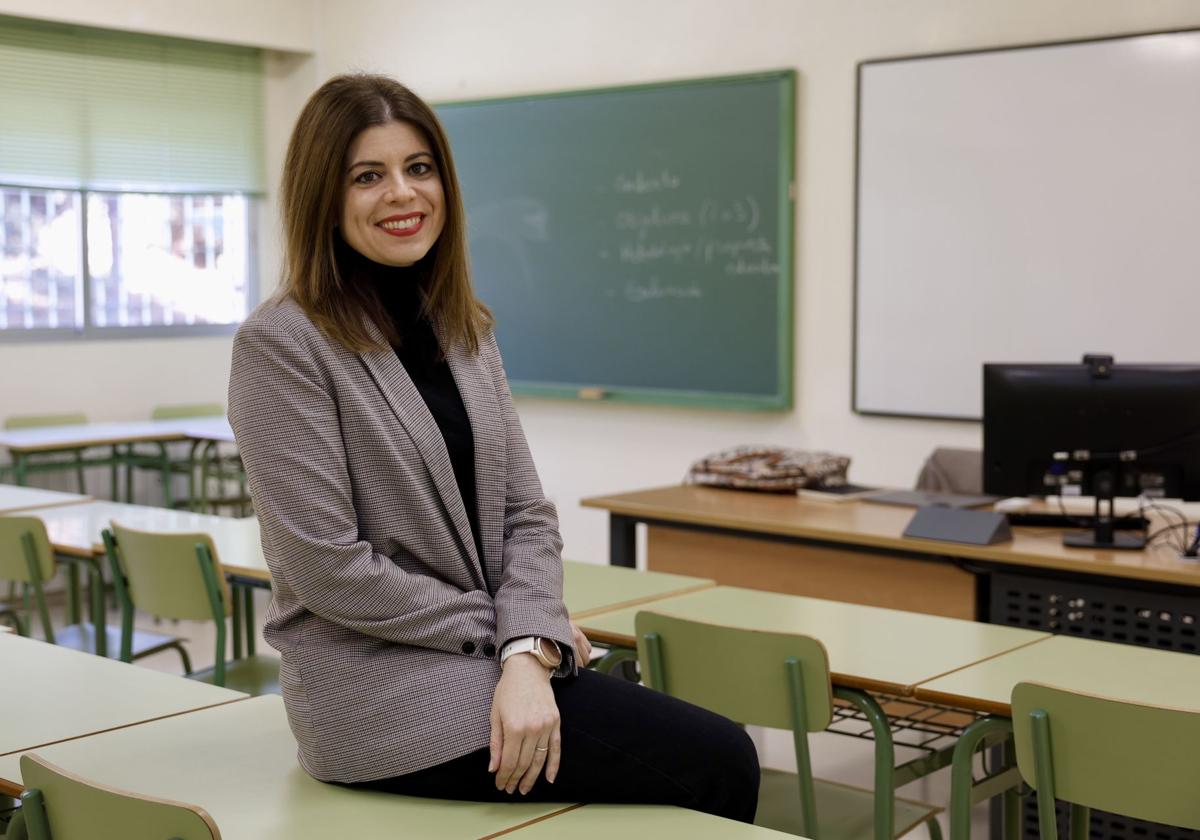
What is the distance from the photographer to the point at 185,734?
78.5 inches

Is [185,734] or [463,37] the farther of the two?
[463,37]

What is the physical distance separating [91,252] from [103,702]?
494 cm

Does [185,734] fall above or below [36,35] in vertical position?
below

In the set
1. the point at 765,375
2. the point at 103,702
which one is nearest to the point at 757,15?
the point at 765,375

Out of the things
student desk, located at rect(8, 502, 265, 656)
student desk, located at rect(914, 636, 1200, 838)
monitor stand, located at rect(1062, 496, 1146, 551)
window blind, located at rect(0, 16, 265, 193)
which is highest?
window blind, located at rect(0, 16, 265, 193)

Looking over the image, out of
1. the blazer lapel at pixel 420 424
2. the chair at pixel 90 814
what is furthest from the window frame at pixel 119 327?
the chair at pixel 90 814

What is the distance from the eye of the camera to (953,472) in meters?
4.27

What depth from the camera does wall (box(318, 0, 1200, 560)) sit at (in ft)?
16.3

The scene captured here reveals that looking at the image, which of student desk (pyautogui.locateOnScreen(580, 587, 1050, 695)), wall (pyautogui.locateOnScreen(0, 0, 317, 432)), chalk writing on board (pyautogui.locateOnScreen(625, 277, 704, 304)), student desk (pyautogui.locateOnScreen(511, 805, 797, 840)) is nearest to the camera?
student desk (pyautogui.locateOnScreen(511, 805, 797, 840))

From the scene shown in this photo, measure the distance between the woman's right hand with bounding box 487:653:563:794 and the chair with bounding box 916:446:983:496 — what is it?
2.76 m

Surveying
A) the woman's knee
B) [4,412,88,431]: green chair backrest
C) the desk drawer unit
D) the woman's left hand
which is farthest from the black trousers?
[4,412,88,431]: green chair backrest

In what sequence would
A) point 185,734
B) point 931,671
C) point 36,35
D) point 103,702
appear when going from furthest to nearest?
1. point 36,35
2. point 931,671
3. point 103,702
4. point 185,734

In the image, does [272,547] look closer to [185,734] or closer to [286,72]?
[185,734]

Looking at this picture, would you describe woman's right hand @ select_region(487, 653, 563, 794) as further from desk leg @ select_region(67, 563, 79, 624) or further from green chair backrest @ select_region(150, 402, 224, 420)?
green chair backrest @ select_region(150, 402, 224, 420)
